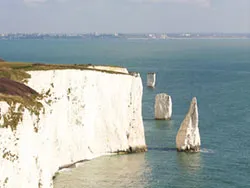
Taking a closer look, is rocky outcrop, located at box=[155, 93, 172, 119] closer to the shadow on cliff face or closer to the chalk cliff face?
the chalk cliff face

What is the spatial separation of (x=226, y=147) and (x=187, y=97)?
41837 mm

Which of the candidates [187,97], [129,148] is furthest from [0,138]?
[187,97]

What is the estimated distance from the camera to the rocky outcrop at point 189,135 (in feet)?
187

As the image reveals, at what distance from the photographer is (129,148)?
187ft

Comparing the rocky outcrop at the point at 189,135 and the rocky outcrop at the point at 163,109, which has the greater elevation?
the rocky outcrop at the point at 163,109

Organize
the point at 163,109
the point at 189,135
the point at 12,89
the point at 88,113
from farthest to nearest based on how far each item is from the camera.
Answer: the point at 163,109 → the point at 189,135 → the point at 88,113 → the point at 12,89

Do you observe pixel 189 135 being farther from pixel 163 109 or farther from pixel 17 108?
pixel 17 108

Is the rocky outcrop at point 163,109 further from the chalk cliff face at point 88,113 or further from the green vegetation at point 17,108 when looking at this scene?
the green vegetation at point 17,108

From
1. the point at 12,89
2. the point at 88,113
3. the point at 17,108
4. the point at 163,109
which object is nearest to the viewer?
the point at 17,108

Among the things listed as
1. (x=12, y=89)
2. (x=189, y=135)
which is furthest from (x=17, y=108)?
(x=189, y=135)

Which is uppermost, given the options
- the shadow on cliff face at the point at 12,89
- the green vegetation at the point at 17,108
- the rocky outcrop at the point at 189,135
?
the shadow on cliff face at the point at 12,89

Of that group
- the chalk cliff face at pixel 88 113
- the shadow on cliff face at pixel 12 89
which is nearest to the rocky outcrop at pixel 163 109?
the chalk cliff face at pixel 88 113

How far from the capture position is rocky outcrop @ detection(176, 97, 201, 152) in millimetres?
57094

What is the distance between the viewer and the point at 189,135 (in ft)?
189
